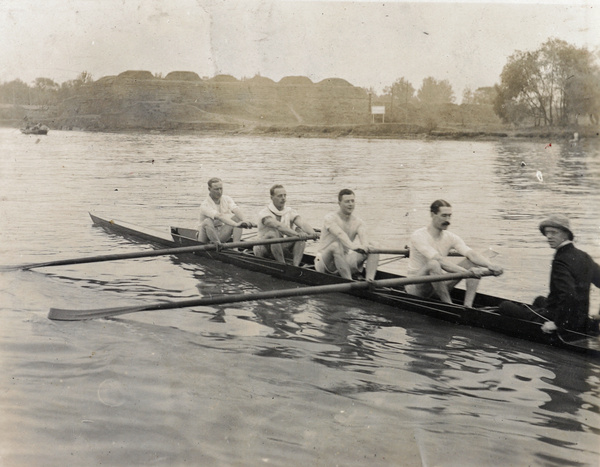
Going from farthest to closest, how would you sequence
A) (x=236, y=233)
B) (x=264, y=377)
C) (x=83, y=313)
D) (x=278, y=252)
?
(x=236, y=233) → (x=278, y=252) → (x=83, y=313) → (x=264, y=377)

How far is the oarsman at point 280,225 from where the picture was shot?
27.9 feet

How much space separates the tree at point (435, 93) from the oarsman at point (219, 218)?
3741 cm

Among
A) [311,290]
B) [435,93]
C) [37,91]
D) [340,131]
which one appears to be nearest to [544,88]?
[340,131]

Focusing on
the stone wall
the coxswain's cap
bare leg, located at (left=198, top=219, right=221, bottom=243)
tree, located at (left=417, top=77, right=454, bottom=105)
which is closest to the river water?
bare leg, located at (left=198, top=219, right=221, bottom=243)

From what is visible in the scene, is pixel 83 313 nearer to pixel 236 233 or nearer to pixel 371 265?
pixel 236 233

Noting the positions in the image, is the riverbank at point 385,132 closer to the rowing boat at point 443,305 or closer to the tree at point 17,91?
the tree at point 17,91

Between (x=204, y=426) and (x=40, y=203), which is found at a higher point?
(x=40, y=203)

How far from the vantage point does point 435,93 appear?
150 feet

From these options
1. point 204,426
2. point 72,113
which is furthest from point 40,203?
point 72,113

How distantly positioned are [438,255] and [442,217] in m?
0.42

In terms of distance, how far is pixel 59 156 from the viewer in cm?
2970

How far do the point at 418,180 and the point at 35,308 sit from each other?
16478 mm

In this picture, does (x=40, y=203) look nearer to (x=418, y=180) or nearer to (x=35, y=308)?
(x=35, y=308)

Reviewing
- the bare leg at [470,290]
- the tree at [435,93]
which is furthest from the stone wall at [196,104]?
the bare leg at [470,290]
